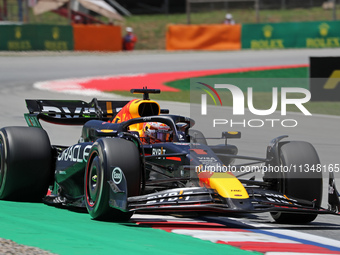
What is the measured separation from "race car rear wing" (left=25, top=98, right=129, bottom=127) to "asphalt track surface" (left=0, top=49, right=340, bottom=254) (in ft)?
5.73

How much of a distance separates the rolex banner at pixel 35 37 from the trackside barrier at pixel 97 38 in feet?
1.29

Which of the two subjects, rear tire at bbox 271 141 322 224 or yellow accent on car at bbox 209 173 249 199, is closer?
yellow accent on car at bbox 209 173 249 199

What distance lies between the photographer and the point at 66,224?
6.64 metres

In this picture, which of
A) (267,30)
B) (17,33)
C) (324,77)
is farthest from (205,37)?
(324,77)

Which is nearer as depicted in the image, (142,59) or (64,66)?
(64,66)

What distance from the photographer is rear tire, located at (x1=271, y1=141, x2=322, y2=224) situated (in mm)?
7297

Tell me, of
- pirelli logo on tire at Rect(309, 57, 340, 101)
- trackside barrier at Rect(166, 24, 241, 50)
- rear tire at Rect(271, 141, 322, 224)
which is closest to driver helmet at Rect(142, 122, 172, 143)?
Answer: rear tire at Rect(271, 141, 322, 224)

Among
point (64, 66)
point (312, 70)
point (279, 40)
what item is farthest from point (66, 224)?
point (279, 40)

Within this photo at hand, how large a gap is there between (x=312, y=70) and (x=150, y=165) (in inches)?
505

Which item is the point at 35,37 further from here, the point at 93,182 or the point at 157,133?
the point at 93,182

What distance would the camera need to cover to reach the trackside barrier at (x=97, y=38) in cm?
3253

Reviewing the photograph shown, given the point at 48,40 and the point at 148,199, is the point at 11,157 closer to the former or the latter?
the point at 148,199

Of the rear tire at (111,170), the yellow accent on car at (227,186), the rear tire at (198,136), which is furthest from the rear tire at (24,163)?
the yellow accent on car at (227,186)

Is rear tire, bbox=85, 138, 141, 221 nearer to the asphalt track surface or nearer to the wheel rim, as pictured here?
the wheel rim
